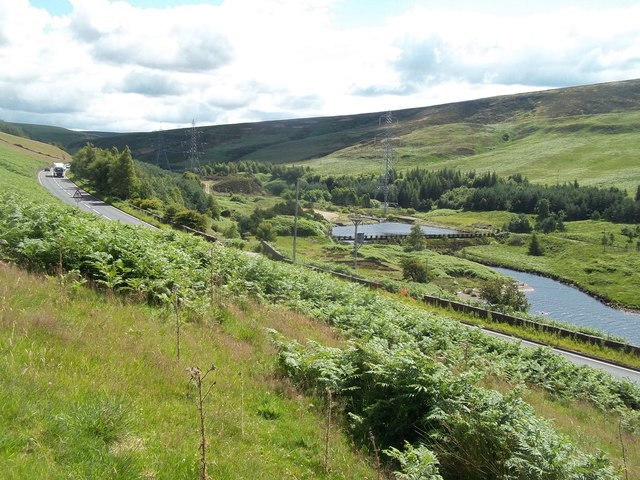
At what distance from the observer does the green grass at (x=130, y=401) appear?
4812mm

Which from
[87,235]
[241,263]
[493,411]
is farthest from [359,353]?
[241,263]

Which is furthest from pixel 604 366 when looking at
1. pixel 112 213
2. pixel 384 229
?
pixel 384 229

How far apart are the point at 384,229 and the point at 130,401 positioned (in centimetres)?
13568

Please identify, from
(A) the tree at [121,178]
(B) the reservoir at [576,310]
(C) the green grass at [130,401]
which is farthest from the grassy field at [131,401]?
(A) the tree at [121,178]

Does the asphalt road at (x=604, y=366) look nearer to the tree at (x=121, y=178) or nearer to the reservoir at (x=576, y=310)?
the reservoir at (x=576, y=310)

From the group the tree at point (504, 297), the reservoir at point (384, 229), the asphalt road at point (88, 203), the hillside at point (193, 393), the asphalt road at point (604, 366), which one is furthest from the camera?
the reservoir at point (384, 229)

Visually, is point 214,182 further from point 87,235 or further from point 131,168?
point 87,235

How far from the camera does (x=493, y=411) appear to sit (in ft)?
22.5

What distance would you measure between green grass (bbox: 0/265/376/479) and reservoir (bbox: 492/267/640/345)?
59.4 meters

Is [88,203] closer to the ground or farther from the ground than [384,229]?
farther from the ground

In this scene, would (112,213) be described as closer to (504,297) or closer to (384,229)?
(504,297)

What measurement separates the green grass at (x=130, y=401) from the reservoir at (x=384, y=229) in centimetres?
11560

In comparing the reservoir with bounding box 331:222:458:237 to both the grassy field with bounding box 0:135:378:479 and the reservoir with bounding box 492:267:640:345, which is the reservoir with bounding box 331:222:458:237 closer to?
the reservoir with bounding box 492:267:640:345

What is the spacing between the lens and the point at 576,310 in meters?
72.8
